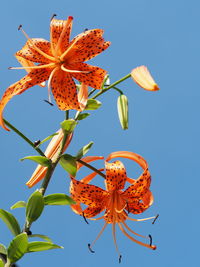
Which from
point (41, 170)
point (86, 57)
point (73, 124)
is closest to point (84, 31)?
point (86, 57)

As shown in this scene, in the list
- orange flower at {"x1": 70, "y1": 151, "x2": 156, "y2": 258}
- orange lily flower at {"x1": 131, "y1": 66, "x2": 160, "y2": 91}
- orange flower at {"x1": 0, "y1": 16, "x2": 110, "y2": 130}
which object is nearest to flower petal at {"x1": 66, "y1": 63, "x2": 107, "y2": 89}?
orange flower at {"x1": 0, "y1": 16, "x2": 110, "y2": 130}

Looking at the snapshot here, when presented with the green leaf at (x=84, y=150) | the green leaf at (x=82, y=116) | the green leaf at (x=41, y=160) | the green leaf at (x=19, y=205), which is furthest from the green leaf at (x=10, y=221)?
the green leaf at (x=82, y=116)

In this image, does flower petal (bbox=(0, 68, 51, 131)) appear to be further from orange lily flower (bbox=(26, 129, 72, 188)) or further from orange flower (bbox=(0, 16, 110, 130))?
orange lily flower (bbox=(26, 129, 72, 188))

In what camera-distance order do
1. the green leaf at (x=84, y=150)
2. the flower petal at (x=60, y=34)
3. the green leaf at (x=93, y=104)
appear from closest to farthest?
the green leaf at (x=84, y=150)
the green leaf at (x=93, y=104)
the flower petal at (x=60, y=34)

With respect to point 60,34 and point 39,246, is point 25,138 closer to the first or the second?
point 39,246

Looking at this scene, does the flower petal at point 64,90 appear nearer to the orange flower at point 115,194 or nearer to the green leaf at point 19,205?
the orange flower at point 115,194

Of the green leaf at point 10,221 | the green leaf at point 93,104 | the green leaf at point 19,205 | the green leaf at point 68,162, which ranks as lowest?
the green leaf at point 10,221

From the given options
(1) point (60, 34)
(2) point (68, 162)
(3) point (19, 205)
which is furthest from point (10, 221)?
(1) point (60, 34)

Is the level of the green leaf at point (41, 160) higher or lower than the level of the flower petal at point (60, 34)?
lower
